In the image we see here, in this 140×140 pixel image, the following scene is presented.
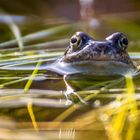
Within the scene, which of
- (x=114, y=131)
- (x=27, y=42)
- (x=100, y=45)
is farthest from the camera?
(x=27, y=42)

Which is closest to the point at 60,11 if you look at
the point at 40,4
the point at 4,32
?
the point at 40,4

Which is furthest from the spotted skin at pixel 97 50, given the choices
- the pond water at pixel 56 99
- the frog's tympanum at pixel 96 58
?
the pond water at pixel 56 99

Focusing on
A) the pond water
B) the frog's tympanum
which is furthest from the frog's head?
the pond water

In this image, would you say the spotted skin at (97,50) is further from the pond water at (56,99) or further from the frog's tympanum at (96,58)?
the pond water at (56,99)

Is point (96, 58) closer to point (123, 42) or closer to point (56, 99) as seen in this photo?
point (123, 42)

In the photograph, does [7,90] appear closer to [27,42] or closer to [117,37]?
[117,37]

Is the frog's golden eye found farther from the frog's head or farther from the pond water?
the pond water

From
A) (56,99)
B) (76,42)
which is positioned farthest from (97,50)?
(56,99)
